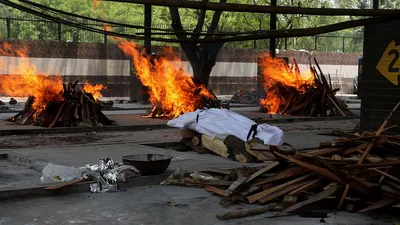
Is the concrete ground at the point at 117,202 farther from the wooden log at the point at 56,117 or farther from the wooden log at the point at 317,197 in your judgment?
the wooden log at the point at 56,117

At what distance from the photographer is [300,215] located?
703 centimetres

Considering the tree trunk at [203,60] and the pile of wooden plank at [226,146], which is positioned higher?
the tree trunk at [203,60]

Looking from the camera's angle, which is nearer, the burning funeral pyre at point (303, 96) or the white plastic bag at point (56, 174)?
the white plastic bag at point (56, 174)

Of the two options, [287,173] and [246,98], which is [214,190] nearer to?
[287,173]

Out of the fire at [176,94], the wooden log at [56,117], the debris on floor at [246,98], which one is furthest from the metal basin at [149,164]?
the debris on floor at [246,98]

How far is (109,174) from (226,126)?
12.1 feet

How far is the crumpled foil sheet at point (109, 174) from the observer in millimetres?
8383

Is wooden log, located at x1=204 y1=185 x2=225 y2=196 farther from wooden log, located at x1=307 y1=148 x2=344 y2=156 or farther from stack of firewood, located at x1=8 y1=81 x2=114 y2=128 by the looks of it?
stack of firewood, located at x1=8 y1=81 x2=114 y2=128

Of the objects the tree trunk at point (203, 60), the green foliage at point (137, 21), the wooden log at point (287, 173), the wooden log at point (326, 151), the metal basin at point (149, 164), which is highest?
the green foliage at point (137, 21)

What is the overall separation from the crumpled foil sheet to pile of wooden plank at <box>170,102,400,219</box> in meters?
1.10

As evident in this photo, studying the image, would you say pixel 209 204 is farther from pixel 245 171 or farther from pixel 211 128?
pixel 211 128

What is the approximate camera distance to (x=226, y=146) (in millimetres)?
11414

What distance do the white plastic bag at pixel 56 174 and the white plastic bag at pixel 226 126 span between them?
13.0 feet

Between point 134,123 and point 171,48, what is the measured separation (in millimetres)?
19563
